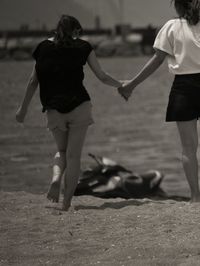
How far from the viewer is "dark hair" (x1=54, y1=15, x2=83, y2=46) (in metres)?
6.56

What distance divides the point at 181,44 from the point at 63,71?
94cm

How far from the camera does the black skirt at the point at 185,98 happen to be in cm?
660

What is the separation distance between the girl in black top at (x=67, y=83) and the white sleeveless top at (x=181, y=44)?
0.54 metres

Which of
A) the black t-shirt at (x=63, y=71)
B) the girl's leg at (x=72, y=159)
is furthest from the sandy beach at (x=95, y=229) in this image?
the black t-shirt at (x=63, y=71)

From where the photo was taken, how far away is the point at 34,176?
12.1 m

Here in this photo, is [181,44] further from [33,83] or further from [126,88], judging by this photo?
[33,83]

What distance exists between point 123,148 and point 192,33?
908 centimetres

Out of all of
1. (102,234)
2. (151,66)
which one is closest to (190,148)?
(151,66)

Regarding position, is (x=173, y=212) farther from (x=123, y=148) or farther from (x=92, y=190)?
(x=123, y=148)

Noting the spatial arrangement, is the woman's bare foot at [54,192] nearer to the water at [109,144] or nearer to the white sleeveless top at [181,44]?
the white sleeveless top at [181,44]

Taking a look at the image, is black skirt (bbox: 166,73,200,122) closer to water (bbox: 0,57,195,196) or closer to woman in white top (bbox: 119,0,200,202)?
woman in white top (bbox: 119,0,200,202)

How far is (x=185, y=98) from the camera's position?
6605mm

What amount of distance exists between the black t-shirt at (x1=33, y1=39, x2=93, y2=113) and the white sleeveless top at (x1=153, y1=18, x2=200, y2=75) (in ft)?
1.93

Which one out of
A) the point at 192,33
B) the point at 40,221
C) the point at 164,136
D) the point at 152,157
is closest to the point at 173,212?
the point at 40,221
